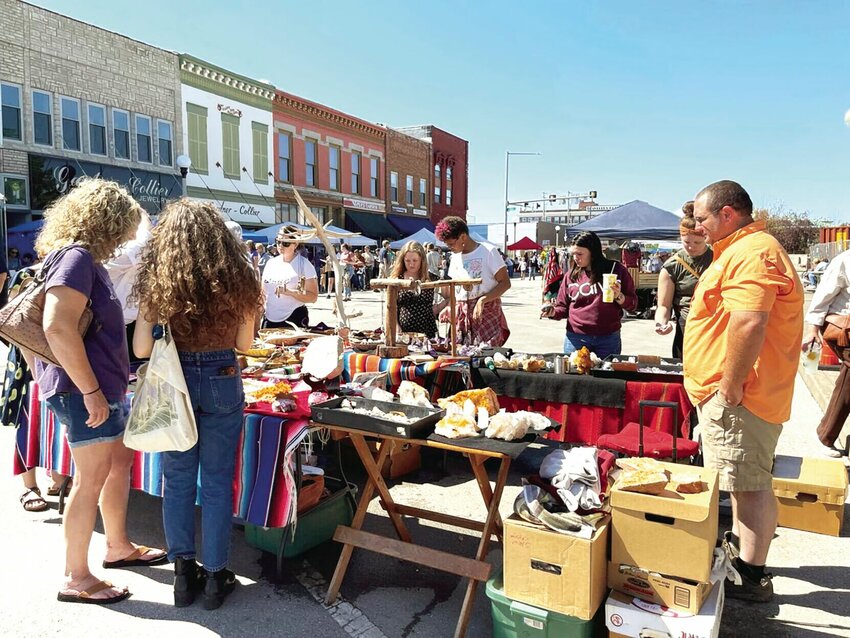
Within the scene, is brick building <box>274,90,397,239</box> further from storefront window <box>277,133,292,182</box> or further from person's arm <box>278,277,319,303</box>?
person's arm <box>278,277,319,303</box>

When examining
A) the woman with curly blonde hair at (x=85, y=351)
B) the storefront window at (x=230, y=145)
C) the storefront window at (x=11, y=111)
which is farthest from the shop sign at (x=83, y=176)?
the woman with curly blonde hair at (x=85, y=351)

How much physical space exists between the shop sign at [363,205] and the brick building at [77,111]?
870cm

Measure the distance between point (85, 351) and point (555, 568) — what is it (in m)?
2.15

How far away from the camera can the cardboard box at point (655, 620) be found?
225cm

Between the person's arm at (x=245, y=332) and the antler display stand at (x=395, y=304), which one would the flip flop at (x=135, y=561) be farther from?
the antler display stand at (x=395, y=304)

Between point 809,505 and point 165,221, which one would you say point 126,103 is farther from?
point 809,505

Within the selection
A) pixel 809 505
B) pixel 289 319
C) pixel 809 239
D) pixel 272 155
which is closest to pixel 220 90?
pixel 272 155

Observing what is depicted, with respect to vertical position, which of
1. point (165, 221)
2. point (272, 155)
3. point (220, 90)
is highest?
point (220, 90)

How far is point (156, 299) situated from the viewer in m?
2.64

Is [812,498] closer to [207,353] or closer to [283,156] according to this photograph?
[207,353]

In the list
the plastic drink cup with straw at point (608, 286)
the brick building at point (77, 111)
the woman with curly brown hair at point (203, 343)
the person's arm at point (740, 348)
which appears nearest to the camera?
the person's arm at point (740, 348)

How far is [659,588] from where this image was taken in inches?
→ 93.0

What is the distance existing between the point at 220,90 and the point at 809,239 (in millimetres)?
46620

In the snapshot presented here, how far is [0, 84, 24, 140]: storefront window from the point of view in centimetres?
1553
